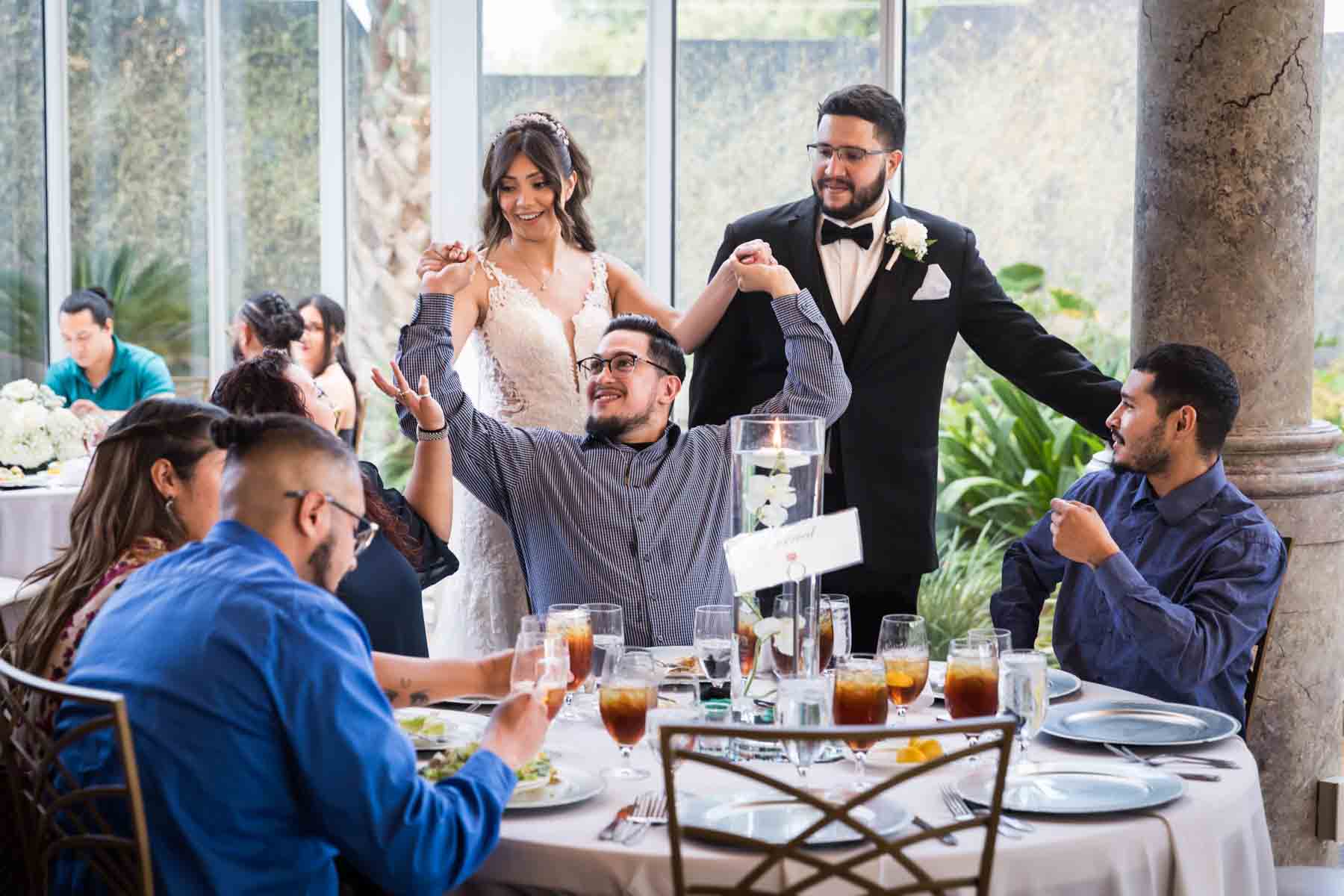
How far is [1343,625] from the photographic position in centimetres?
366

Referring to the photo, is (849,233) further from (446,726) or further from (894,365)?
(446,726)

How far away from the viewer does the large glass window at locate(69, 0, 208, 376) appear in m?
8.34

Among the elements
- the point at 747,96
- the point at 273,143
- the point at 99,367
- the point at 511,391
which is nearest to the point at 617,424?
the point at 511,391

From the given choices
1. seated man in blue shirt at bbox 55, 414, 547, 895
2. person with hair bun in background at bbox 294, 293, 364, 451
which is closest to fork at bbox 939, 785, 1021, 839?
seated man in blue shirt at bbox 55, 414, 547, 895

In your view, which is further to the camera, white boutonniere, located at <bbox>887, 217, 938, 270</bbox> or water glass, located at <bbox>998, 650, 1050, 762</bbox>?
white boutonniere, located at <bbox>887, 217, 938, 270</bbox>

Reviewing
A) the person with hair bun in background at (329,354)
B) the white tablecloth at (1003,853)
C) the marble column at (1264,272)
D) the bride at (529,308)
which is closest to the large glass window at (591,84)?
the person with hair bun in background at (329,354)

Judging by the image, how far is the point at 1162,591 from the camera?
2959mm

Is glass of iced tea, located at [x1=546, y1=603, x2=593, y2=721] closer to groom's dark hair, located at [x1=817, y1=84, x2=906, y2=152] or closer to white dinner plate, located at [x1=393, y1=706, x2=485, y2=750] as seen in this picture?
white dinner plate, located at [x1=393, y1=706, x2=485, y2=750]

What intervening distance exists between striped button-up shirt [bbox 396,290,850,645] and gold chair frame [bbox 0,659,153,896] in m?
1.22

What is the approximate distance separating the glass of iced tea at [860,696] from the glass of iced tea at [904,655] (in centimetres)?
12

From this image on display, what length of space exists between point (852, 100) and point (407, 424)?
4.27 ft

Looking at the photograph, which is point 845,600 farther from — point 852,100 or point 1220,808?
point 852,100

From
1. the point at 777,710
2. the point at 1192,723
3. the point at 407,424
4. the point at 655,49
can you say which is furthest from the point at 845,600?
the point at 655,49

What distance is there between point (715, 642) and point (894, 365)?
62.1 inches
